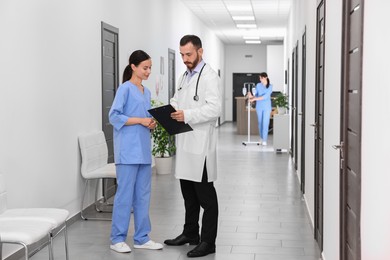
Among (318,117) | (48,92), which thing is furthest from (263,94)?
(48,92)

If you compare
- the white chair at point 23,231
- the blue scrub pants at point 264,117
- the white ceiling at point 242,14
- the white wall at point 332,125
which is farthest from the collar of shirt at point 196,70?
the blue scrub pants at point 264,117

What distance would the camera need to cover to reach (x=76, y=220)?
5.77 metres

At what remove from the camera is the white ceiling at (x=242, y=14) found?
1226 centimetres

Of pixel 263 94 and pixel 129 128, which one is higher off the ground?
pixel 263 94

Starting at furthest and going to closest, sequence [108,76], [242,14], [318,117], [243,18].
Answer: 1. [243,18]
2. [242,14]
3. [108,76]
4. [318,117]

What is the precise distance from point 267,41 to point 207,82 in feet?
59.3

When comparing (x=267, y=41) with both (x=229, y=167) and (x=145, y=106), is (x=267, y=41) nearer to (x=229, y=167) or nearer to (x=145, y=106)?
(x=229, y=167)

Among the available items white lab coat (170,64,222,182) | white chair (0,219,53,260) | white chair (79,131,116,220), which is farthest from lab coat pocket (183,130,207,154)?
white chair (79,131,116,220)

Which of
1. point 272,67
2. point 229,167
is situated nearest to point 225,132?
point 272,67

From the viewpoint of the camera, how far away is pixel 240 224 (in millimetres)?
5625

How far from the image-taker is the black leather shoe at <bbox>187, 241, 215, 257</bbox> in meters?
4.47

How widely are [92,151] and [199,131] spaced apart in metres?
1.93

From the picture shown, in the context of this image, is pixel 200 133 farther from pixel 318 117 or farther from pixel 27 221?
pixel 27 221

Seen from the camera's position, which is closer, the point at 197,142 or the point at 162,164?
the point at 197,142
